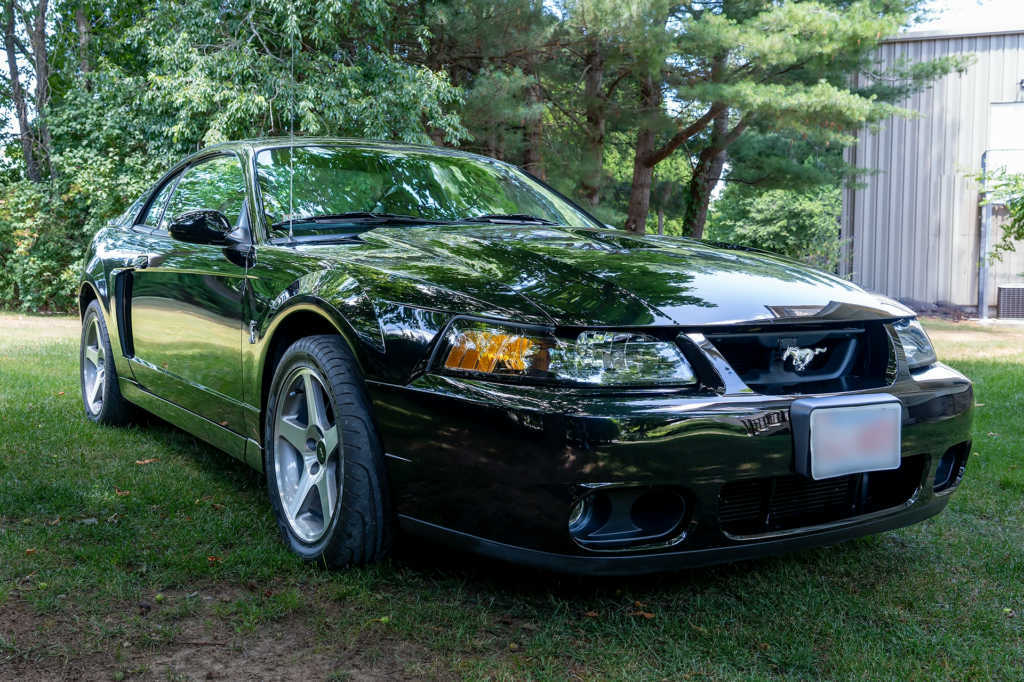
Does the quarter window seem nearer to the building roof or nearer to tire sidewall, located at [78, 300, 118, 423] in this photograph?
tire sidewall, located at [78, 300, 118, 423]

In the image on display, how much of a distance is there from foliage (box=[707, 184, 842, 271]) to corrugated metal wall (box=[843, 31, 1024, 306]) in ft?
4.10

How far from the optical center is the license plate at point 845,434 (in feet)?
7.38

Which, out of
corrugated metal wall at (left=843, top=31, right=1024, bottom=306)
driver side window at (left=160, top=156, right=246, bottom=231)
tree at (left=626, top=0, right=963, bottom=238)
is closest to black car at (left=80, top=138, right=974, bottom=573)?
driver side window at (left=160, top=156, right=246, bottom=231)

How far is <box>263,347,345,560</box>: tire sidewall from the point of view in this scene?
102 inches

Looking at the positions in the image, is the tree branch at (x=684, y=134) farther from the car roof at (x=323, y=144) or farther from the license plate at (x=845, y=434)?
the license plate at (x=845, y=434)

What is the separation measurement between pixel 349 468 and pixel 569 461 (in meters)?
0.70

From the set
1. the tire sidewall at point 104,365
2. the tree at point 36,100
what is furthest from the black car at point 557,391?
the tree at point 36,100

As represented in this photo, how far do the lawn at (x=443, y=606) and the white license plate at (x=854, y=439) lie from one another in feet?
1.43

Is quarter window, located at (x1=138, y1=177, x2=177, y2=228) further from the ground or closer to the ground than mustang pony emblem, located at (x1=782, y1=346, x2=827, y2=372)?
further from the ground

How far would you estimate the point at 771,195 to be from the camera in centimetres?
2519

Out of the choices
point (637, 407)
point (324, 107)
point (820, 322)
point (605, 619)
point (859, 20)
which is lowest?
point (605, 619)

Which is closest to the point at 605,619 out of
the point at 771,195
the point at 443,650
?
the point at 443,650

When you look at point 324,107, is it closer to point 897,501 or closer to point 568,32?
point 568,32

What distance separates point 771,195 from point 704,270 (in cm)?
2373
